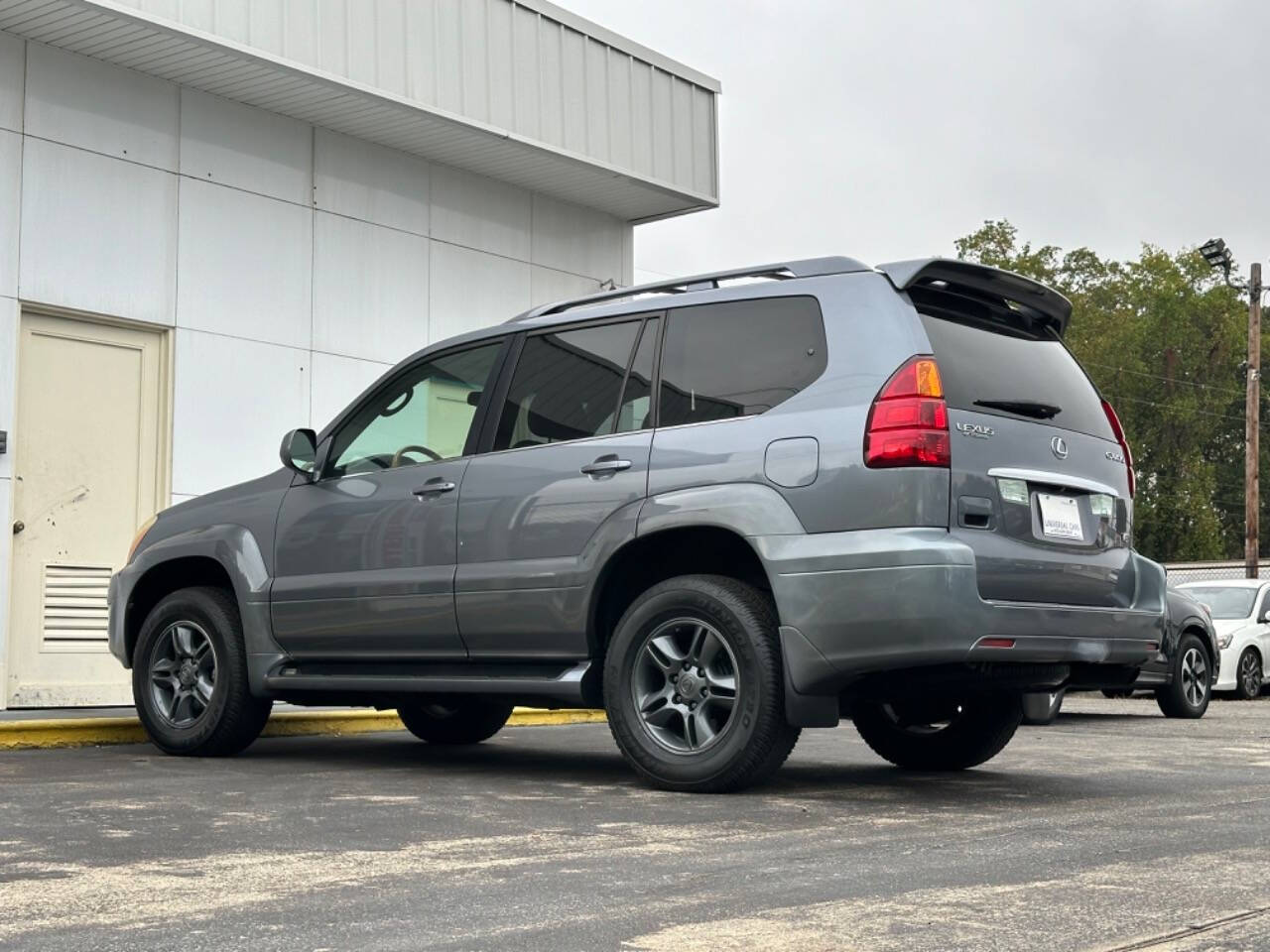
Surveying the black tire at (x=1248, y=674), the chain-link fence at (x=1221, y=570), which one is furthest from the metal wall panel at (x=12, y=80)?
the chain-link fence at (x=1221, y=570)

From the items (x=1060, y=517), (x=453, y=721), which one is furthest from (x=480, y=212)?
(x=1060, y=517)

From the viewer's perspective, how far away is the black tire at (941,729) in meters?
7.35

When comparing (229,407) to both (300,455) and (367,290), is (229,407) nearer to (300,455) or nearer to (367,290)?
(367,290)

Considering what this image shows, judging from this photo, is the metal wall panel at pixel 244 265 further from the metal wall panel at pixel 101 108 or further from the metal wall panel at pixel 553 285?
the metal wall panel at pixel 553 285

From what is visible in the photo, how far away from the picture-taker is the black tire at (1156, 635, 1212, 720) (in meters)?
13.6

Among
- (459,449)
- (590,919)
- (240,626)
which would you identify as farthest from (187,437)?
(590,919)

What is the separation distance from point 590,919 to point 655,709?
8.65 ft

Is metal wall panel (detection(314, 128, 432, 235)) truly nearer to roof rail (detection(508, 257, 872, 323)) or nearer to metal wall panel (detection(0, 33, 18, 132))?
metal wall panel (detection(0, 33, 18, 132))

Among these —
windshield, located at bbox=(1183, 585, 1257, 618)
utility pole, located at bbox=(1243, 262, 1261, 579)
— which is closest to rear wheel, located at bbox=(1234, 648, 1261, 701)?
→ windshield, located at bbox=(1183, 585, 1257, 618)

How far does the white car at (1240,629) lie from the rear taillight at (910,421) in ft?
41.6

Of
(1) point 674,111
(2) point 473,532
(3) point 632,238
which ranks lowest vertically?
(2) point 473,532

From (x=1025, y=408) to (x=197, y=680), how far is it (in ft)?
13.9

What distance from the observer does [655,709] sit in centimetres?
634

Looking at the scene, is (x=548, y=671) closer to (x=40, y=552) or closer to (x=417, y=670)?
(x=417, y=670)
